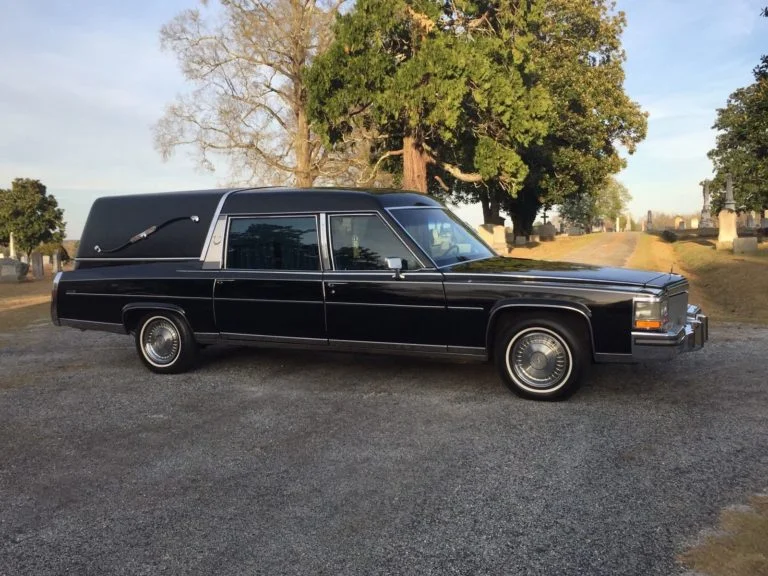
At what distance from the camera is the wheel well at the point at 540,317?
527 cm

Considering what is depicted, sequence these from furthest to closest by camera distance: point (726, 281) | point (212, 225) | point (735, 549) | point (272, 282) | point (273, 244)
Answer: point (726, 281) → point (212, 225) → point (273, 244) → point (272, 282) → point (735, 549)

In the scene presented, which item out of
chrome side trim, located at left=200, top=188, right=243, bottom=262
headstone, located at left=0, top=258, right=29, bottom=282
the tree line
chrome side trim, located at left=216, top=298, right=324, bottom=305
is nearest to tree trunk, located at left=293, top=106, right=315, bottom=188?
the tree line

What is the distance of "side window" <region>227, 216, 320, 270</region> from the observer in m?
6.30

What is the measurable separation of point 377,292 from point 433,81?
1672 centimetres

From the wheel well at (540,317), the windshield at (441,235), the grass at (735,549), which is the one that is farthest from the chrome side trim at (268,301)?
the grass at (735,549)

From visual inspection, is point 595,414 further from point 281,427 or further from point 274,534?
point 274,534

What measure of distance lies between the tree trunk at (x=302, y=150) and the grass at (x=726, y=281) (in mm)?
14442

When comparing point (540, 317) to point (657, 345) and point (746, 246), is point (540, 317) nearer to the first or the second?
point (657, 345)

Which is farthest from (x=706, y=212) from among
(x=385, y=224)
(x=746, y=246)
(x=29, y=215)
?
(x=29, y=215)

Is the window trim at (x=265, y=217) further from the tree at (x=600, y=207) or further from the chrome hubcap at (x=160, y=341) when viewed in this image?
the tree at (x=600, y=207)

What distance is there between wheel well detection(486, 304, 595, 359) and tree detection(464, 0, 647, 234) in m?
26.5

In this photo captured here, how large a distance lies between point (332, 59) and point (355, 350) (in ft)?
61.1

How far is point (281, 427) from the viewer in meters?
4.98

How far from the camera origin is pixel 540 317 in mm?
5379
